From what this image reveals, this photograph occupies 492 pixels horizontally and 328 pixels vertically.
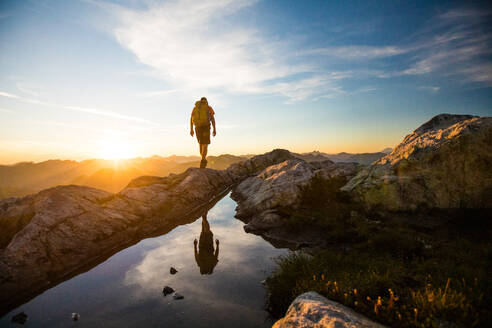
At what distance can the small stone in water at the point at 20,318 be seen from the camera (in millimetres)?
4488

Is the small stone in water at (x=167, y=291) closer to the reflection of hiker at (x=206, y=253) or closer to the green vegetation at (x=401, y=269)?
the reflection of hiker at (x=206, y=253)

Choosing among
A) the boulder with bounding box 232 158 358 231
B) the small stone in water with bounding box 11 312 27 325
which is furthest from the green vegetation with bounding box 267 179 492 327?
the small stone in water with bounding box 11 312 27 325

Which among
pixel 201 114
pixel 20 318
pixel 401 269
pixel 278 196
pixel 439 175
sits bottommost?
pixel 20 318

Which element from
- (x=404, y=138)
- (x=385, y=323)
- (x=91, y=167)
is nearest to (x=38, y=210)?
(x=385, y=323)

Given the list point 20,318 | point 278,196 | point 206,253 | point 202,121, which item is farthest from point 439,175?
point 20,318

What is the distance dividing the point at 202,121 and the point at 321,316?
43.9 ft

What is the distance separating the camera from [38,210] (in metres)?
7.53

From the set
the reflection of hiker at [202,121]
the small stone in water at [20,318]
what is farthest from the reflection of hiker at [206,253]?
the reflection of hiker at [202,121]

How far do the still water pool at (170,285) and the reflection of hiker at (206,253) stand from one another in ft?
0.09

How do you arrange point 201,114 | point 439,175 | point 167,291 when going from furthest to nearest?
1. point 201,114
2. point 439,175
3. point 167,291

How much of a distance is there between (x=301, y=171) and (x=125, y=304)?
10.1 metres

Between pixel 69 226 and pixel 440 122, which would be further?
pixel 440 122

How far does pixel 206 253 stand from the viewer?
7172mm

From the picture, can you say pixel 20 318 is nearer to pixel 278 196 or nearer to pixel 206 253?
pixel 206 253
